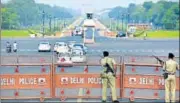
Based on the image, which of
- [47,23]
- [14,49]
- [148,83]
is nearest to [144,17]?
[47,23]

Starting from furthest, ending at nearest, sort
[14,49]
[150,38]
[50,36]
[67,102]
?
[150,38]
[50,36]
[14,49]
[67,102]

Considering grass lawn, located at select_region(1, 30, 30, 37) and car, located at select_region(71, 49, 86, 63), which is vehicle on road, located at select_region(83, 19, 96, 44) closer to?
grass lawn, located at select_region(1, 30, 30, 37)

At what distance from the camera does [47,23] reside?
83.4m

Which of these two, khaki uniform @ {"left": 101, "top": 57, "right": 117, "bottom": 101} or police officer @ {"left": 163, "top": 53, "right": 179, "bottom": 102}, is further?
khaki uniform @ {"left": 101, "top": 57, "right": 117, "bottom": 101}

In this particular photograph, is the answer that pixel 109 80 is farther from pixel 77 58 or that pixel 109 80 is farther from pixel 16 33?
pixel 16 33

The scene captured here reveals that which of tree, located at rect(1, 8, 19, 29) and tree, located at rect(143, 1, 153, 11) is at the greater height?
tree, located at rect(143, 1, 153, 11)

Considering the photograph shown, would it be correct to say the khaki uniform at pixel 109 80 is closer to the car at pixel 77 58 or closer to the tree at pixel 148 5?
the car at pixel 77 58

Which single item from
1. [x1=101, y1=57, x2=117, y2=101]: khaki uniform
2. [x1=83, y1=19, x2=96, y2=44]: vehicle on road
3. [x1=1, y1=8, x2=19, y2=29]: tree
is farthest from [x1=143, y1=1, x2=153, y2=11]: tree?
[x1=101, y1=57, x2=117, y2=101]: khaki uniform

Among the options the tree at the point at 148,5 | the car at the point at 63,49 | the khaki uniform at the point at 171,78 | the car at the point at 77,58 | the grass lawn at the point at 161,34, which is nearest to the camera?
the khaki uniform at the point at 171,78

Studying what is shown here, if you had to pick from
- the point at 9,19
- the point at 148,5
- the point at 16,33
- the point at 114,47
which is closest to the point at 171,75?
the point at 114,47

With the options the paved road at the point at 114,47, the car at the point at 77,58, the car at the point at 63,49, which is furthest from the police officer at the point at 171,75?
the paved road at the point at 114,47

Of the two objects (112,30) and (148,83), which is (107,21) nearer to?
(112,30)

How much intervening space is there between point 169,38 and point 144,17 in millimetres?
17901

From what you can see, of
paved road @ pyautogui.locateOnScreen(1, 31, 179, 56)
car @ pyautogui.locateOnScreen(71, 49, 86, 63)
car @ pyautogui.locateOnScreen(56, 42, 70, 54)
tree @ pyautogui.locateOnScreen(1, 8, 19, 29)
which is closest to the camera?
car @ pyautogui.locateOnScreen(71, 49, 86, 63)
